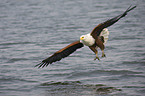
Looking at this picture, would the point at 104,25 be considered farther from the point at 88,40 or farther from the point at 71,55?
the point at 71,55

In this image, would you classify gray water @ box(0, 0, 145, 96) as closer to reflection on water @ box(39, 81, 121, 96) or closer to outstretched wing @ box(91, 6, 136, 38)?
reflection on water @ box(39, 81, 121, 96)

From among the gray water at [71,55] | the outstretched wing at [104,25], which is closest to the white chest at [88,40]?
the outstretched wing at [104,25]

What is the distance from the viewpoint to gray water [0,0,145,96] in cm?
947

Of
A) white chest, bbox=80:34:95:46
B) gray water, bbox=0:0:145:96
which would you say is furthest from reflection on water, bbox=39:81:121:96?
white chest, bbox=80:34:95:46

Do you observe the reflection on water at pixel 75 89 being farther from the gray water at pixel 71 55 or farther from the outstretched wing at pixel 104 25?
the outstretched wing at pixel 104 25

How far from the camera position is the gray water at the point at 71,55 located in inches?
373

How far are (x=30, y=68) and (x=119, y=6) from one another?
1042 centimetres

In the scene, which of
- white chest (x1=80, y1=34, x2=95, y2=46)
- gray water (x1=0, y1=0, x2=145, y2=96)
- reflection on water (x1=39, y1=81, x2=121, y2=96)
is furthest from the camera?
gray water (x1=0, y1=0, x2=145, y2=96)

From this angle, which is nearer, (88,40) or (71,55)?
(88,40)

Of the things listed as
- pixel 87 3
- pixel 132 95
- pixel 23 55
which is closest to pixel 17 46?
pixel 23 55

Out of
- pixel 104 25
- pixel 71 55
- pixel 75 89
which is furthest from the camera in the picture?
pixel 71 55

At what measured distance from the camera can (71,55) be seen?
12.8 meters

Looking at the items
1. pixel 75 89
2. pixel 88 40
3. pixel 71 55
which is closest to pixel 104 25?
pixel 88 40

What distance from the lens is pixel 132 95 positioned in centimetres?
848
